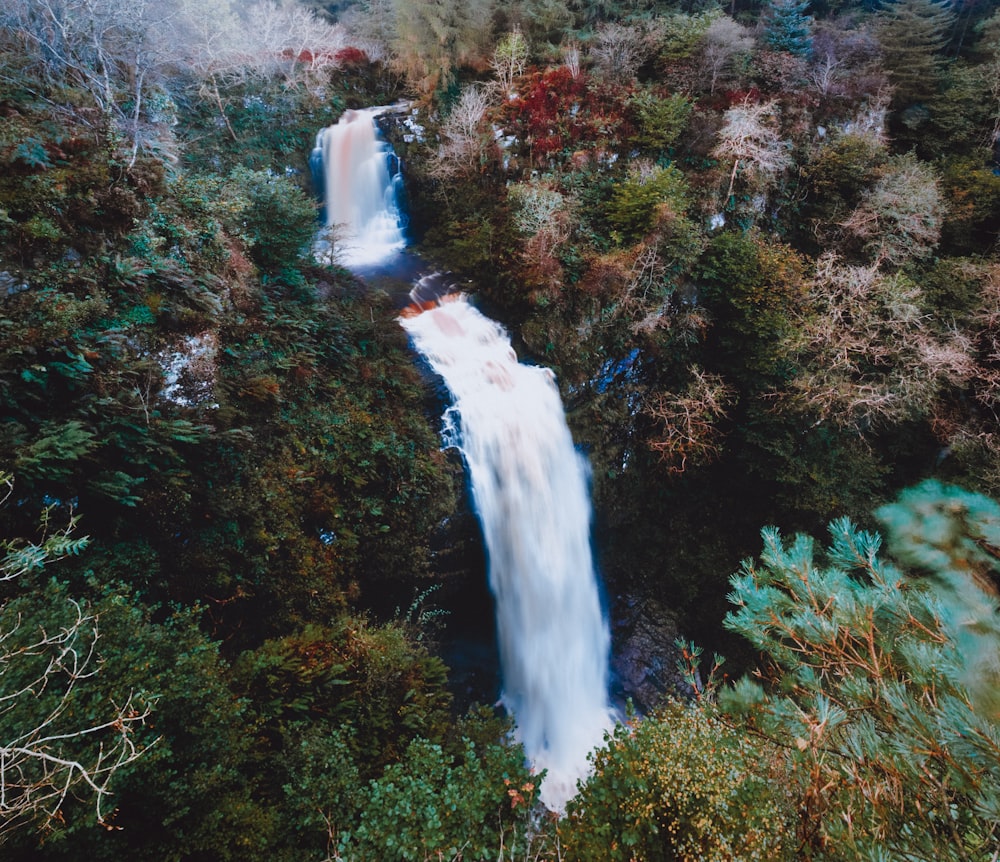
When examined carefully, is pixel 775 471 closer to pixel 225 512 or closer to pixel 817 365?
pixel 817 365

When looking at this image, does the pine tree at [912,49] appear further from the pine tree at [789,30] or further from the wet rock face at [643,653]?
the wet rock face at [643,653]

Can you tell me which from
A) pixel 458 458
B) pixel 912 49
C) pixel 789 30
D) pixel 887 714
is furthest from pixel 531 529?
pixel 912 49

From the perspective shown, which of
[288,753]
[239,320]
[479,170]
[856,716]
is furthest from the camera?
[479,170]

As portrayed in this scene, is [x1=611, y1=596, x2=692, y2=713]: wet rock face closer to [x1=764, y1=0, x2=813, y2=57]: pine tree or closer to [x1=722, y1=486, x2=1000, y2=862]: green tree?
[x1=722, y1=486, x2=1000, y2=862]: green tree

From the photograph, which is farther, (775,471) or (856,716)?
(775,471)

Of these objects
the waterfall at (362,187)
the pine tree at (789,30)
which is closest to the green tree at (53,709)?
the waterfall at (362,187)

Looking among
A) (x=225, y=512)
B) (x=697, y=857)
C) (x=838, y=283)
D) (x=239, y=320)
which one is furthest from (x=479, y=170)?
(x=697, y=857)

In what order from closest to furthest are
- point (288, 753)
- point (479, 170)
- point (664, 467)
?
point (288, 753) < point (664, 467) < point (479, 170)
